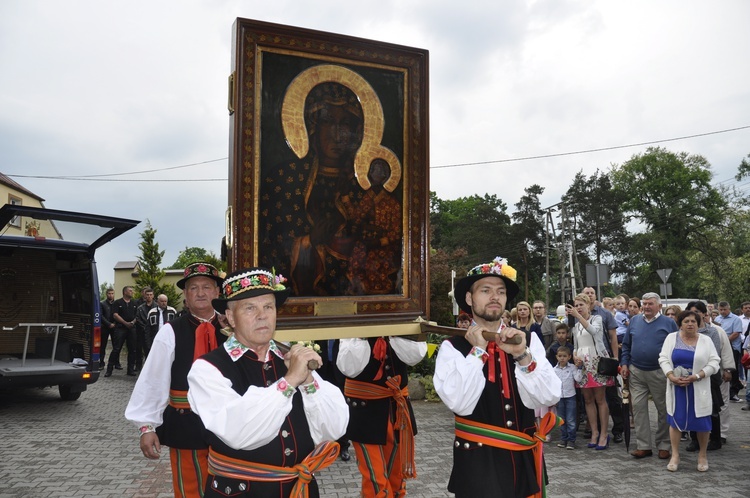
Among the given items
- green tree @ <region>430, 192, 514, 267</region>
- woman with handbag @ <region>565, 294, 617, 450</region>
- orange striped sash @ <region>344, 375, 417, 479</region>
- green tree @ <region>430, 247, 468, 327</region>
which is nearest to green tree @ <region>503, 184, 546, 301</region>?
green tree @ <region>430, 192, 514, 267</region>

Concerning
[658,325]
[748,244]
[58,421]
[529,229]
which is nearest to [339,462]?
[658,325]

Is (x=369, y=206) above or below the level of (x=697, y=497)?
above

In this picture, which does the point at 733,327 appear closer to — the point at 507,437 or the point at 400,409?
the point at 400,409

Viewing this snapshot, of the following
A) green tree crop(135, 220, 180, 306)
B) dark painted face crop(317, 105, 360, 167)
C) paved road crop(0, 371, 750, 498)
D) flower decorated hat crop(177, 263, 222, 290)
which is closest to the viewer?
dark painted face crop(317, 105, 360, 167)

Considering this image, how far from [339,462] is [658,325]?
4.29 m

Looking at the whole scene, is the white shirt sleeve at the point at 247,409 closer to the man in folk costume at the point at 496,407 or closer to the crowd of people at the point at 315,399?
the crowd of people at the point at 315,399

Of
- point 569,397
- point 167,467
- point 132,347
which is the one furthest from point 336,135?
point 132,347

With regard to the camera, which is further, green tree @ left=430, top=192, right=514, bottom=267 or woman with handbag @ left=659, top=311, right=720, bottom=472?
green tree @ left=430, top=192, right=514, bottom=267

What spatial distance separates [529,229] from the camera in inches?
2053

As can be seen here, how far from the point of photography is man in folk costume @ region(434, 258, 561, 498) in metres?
3.28

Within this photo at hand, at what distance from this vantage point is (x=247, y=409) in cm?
248

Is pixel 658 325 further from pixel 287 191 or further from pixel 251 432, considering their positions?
pixel 251 432

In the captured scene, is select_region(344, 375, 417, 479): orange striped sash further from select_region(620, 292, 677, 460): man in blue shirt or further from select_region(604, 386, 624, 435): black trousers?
select_region(604, 386, 624, 435): black trousers

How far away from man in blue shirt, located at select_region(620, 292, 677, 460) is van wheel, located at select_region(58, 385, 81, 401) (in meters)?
9.05
